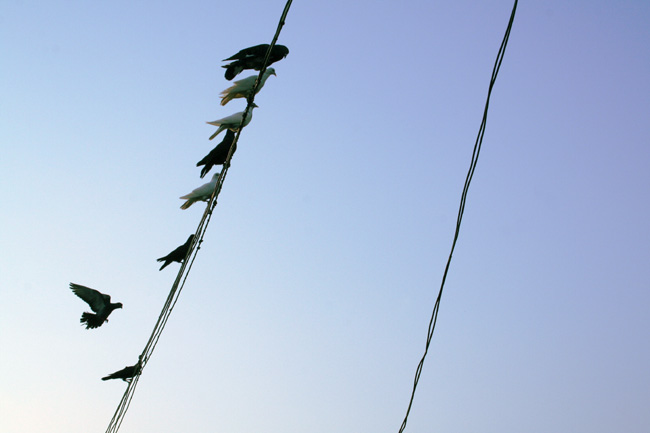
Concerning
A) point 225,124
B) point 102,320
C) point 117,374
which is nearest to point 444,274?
point 225,124

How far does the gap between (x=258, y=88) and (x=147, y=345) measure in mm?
1292

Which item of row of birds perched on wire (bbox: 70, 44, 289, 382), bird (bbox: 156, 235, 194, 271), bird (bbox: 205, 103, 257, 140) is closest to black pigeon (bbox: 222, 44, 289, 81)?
row of birds perched on wire (bbox: 70, 44, 289, 382)

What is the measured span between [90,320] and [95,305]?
0.08m

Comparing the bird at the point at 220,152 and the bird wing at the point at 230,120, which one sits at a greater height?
the bird wing at the point at 230,120

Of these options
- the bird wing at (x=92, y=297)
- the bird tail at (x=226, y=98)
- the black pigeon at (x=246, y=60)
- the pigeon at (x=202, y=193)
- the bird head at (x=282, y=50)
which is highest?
the bird head at (x=282, y=50)

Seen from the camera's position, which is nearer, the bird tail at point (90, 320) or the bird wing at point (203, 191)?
the bird wing at point (203, 191)

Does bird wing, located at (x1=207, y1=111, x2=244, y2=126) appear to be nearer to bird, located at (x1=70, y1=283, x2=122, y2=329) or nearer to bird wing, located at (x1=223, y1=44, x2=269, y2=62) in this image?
bird wing, located at (x1=223, y1=44, x2=269, y2=62)

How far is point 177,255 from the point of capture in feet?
10.3

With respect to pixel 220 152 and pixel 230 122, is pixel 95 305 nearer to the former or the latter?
pixel 220 152

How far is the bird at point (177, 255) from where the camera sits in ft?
10.0

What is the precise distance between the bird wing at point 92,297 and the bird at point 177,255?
0.50 metres

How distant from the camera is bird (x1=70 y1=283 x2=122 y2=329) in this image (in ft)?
11.3

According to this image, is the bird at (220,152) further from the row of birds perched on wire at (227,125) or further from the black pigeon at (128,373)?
the black pigeon at (128,373)

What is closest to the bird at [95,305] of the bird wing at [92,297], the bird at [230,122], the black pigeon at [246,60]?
the bird wing at [92,297]
